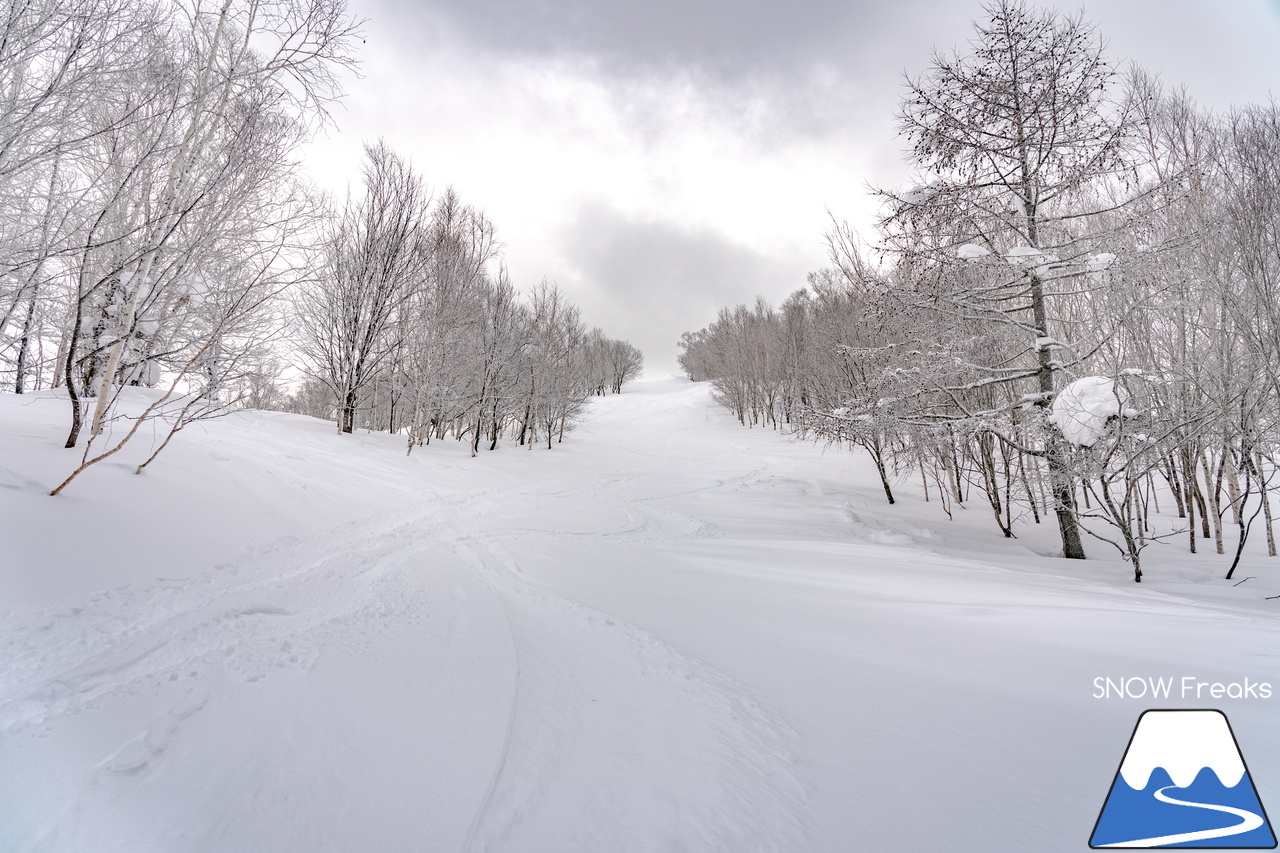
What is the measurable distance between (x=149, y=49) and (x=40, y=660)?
15.6 ft

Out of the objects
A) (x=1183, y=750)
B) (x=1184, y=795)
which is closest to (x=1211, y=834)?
(x=1184, y=795)

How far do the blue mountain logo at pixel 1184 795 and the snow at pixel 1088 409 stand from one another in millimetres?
4854

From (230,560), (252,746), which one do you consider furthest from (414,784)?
(230,560)

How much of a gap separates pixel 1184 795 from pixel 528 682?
2.44 meters

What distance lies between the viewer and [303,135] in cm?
538

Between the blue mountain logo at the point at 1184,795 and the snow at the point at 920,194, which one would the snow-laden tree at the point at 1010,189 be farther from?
the blue mountain logo at the point at 1184,795

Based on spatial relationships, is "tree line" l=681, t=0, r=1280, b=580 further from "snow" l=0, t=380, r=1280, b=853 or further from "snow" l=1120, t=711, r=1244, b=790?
"snow" l=1120, t=711, r=1244, b=790

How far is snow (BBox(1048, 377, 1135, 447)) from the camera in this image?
5.13 m

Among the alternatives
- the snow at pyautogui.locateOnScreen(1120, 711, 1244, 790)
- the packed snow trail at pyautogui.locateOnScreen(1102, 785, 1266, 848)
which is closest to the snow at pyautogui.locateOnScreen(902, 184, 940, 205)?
the snow at pyautogui.locateOnScreen(1120, 711, 1244, 790)

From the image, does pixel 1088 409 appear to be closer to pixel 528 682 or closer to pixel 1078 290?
pixel 1078 290

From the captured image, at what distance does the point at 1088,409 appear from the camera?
207 inches

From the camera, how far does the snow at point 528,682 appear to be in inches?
53.9

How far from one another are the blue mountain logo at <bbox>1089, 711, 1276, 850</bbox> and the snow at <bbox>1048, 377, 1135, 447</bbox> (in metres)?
4.85

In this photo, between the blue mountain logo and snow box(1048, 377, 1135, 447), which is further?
snow box(1048, 377, 1135, 447)
